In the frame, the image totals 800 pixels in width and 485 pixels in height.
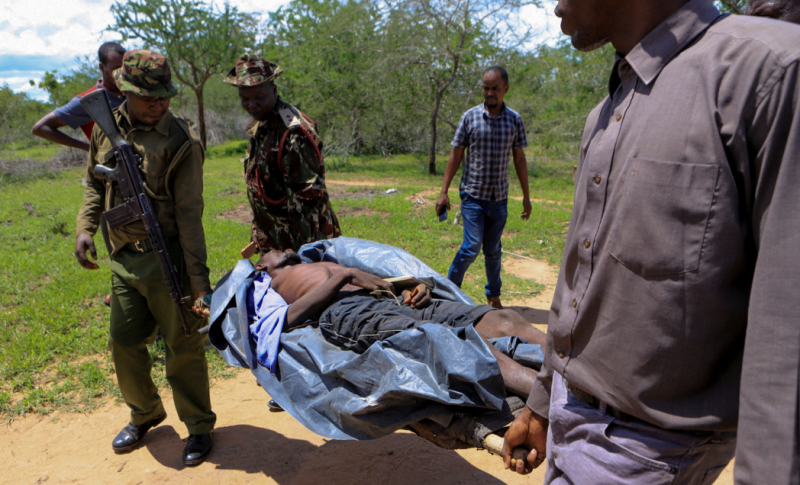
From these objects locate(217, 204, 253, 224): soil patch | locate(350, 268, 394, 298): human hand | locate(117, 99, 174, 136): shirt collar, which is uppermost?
locate(117, 99, 174, 136): shirt collar

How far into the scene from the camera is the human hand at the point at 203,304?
114 inches

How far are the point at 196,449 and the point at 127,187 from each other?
1.66 meters

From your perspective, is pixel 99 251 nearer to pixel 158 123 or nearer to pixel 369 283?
pixel 158 123

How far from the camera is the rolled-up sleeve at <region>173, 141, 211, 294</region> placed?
115 inches

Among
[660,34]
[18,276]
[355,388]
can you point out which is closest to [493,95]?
[355,388]

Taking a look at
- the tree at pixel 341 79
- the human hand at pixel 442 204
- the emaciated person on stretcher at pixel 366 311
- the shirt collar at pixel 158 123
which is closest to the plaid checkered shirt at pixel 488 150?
the human hand at pixel 442 204

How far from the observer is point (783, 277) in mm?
891

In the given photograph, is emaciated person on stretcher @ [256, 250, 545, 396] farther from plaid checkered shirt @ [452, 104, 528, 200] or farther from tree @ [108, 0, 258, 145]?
tree @ [108, 0, 258, 145]

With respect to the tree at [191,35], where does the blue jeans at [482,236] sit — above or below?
below

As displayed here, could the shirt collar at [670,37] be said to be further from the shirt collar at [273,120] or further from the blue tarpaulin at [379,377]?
the shirt collar at [273,120]

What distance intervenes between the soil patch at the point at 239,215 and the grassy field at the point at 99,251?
0.20 ft

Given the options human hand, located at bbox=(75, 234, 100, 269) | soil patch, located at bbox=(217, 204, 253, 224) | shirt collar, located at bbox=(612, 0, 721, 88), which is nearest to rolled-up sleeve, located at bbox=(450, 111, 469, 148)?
human hand, located at bbox=(75, 234, 100, 269)

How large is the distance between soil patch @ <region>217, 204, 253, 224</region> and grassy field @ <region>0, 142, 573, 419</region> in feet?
0.20

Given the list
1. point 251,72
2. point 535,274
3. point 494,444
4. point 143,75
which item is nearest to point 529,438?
point 494,444
